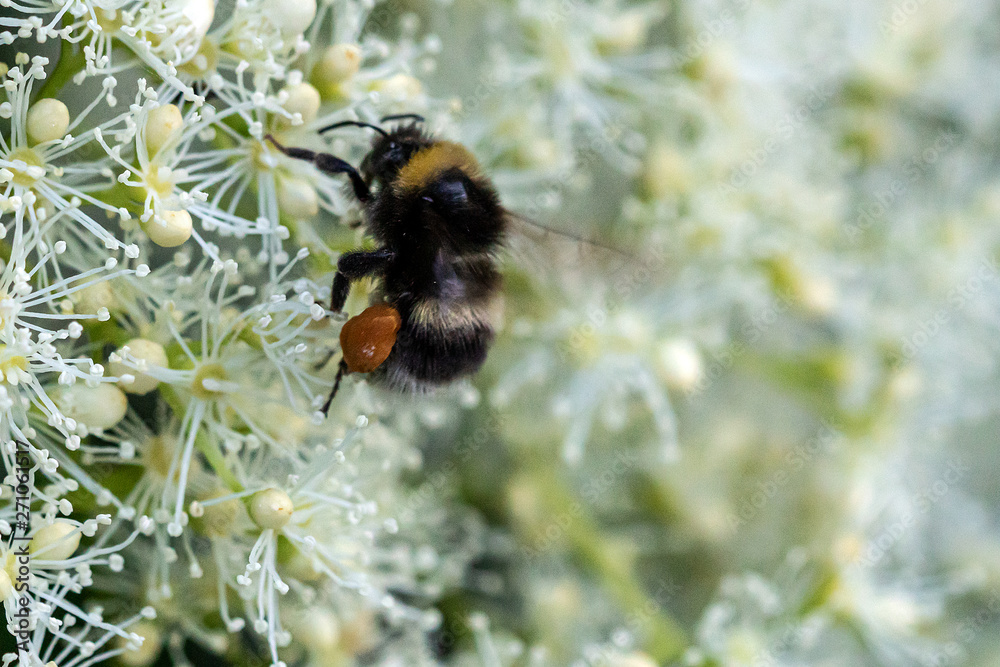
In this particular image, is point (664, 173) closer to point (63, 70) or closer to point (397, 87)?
point (397, 87)

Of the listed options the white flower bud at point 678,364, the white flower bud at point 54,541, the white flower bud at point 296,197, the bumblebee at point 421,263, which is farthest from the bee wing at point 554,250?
the white flower bud at point 54,541

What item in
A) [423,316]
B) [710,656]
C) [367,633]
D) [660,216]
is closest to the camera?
[423,316]

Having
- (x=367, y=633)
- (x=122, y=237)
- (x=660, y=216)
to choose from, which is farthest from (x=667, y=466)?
(x=122, y=237)

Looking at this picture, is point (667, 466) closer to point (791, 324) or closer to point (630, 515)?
point (630, 515)

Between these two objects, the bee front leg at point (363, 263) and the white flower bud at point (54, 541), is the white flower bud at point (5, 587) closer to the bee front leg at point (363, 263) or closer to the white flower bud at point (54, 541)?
the white flower bud at point (54, 541)

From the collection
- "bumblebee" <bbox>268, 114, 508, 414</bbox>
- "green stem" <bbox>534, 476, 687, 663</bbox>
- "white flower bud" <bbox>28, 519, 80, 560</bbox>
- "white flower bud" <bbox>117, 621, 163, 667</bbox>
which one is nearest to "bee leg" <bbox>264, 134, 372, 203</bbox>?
"bumblebee" <bbox>268, 114, 508, 414</bbox>

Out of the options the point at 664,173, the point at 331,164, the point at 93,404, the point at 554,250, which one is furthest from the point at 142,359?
the point at 664,173
